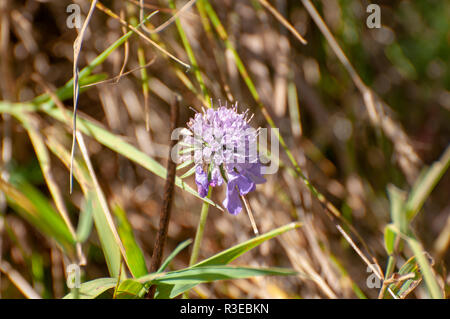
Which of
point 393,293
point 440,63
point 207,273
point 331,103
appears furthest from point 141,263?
point 440,63

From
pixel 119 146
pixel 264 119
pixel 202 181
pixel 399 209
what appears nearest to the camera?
pixel 399 209

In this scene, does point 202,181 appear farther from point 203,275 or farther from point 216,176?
point 203,275

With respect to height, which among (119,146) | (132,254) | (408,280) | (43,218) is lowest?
(408,280)

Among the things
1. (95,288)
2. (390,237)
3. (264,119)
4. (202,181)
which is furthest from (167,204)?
(264,119)

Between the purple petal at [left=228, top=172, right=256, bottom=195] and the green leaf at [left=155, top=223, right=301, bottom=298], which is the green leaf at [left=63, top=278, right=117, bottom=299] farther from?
the purple petal at [left=228, top=172, right=256, bottom=195]

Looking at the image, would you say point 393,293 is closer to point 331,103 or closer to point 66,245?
point 66,245

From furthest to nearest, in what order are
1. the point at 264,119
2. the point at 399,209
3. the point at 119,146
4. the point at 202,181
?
the point at 264,119 < the point at 119,146 < the point at 202,181 < the point at 399,209

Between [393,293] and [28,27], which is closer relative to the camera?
[393,293]
